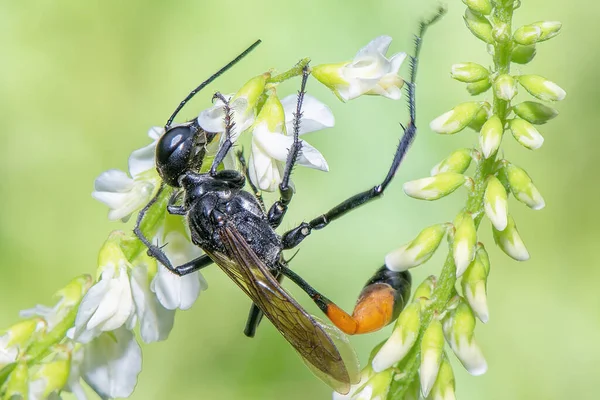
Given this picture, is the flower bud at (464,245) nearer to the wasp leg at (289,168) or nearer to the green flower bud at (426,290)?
the green flower bud at (426,290)

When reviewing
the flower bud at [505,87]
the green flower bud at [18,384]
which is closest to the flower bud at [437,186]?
the flower bud at [505,87]

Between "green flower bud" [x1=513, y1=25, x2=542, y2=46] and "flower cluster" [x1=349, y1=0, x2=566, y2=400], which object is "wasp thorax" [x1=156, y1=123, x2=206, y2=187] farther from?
"green flower bud" [x1=513, y1=25, x2=542, y2=46]

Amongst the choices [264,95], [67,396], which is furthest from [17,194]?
[264,95]

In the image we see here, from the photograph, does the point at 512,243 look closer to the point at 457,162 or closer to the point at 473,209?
the point at 473,209

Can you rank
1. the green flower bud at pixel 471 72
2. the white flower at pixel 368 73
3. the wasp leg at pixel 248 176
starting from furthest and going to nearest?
the wasp leg at pixel 248 176 → the white flower at pixel 368 73 → the green flower bud at pixel 471 72

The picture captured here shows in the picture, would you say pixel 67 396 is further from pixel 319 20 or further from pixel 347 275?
pixel 319 20

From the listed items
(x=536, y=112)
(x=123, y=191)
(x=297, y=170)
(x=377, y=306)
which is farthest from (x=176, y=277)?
(x=297, y=170)
